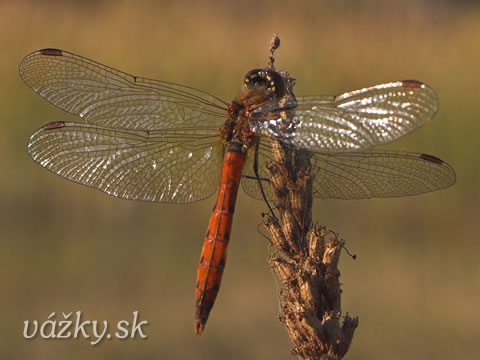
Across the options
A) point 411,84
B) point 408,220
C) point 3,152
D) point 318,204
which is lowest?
point 318,204

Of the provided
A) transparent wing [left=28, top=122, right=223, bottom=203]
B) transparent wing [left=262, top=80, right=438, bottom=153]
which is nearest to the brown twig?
transparent wing [left=262, top=80, right=438, bottom=153]

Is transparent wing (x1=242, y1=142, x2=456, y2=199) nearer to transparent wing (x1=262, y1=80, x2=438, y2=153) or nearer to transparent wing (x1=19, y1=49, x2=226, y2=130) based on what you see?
transparent wing (x1=262, y1=80, x2=438, y2=153)

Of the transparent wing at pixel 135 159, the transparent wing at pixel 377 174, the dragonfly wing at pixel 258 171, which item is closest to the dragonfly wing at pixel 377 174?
the transparent wing at pixel 377 174

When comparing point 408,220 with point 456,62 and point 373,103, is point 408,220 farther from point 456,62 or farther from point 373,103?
point 373,103

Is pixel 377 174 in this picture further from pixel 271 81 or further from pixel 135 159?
pixel 135 159

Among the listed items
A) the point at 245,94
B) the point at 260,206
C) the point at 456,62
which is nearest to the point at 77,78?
the point at 245,94
